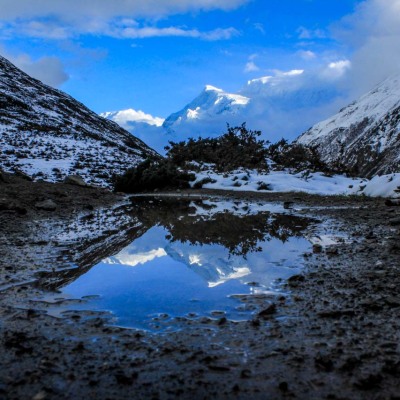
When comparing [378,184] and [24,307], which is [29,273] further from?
[378,184]

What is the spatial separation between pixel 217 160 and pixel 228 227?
58.7 ft

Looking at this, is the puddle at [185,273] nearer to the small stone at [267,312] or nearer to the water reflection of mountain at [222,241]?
the water reflection of mountain at [222,241]

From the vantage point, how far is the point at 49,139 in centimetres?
4759

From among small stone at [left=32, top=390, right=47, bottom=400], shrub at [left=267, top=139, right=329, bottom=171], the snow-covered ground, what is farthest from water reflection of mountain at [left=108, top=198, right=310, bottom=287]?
shrub at [left=267, top=139, right=329, bottom=171]

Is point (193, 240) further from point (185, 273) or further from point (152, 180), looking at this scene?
point (152, 180)

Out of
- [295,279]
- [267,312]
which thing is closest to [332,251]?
[295,279]

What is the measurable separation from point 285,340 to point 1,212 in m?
8.46

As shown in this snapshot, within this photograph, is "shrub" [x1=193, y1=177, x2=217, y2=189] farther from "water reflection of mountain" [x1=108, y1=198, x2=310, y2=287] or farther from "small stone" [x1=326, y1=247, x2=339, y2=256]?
"small stone" [x1=326, y1=247, x2=339, y2=256]

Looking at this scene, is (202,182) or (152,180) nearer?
(202,182)

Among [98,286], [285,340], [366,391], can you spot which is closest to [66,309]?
[98,286]

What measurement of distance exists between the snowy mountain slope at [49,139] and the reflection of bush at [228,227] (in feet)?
49.0

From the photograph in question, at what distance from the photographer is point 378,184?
15250mm

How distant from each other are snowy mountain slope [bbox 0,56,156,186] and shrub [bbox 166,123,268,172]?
547 cm

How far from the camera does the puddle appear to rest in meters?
4.09
